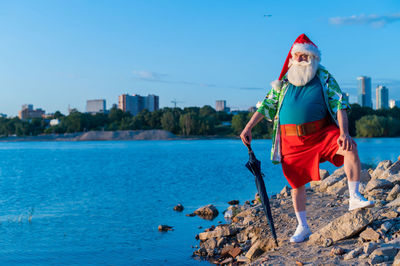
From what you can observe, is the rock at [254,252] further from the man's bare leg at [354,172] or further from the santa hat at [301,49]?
the santa hat at [301,49]

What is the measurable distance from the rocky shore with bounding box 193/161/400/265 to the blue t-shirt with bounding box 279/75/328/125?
3.87 ft

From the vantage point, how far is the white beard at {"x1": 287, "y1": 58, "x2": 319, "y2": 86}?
4.79 m

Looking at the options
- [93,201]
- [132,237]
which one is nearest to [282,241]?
[132,237]

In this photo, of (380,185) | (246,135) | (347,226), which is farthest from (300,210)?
(380,185)

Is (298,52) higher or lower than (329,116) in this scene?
higher

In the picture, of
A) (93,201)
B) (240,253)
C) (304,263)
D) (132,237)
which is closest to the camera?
(304,263)

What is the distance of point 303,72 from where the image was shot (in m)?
4.82

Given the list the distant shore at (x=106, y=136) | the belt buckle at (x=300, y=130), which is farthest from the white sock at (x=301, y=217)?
the distant shore at (x=106, y=136)

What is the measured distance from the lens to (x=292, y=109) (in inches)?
191

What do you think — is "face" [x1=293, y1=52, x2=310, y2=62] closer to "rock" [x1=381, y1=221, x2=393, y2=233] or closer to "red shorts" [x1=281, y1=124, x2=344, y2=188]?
"red shorts" [x1=281, y1=124, x2=344, y2=188]

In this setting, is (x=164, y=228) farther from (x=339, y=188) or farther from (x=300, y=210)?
(x=300, y=210)

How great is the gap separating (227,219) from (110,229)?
275 cm

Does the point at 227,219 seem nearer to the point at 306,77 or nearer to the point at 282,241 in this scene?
the point at 282,241

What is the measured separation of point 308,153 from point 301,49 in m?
1.14
